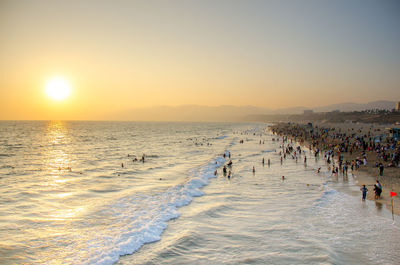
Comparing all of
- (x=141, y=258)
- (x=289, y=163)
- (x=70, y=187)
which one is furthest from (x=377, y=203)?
(x=70, y=187)

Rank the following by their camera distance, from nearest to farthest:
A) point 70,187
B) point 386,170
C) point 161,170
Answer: point 70,187, point 386,170, point 161,170

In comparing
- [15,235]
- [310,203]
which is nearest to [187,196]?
[310,203]

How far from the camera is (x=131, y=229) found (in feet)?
45.2

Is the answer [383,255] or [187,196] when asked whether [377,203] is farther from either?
[187,196]

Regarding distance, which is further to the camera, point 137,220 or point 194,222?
point 137,220

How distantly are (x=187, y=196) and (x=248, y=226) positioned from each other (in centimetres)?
731

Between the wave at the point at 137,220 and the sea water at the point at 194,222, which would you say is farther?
the wave at the point at 137,220

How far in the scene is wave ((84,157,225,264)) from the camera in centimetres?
1141

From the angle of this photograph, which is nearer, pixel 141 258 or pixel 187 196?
pixel 141 258

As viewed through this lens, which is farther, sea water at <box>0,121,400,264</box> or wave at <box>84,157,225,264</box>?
wave at <box>84,157,225,264</box>

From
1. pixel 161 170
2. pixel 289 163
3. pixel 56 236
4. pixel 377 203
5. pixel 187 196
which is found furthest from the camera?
pixel 289 163

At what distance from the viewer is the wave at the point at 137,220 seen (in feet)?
37.4

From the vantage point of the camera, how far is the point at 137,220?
49.8 feet

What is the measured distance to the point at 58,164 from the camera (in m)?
36.8
